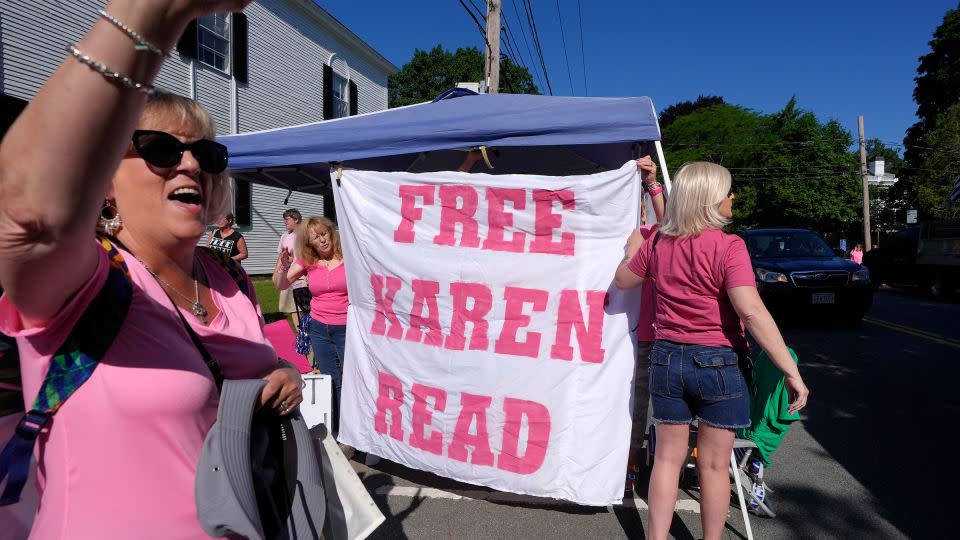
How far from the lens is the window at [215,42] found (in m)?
12.6

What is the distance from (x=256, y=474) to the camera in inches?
46.7

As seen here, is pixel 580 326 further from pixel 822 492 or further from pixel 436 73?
pixel 436 73

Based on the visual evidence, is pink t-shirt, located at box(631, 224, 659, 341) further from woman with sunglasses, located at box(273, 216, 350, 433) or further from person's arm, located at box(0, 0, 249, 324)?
person's arm, located at box(0, 0, 249, 324)

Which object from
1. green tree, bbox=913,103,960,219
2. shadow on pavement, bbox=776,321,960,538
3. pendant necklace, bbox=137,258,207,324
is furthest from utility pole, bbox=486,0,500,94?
green tree, bbox=913,103,960,219

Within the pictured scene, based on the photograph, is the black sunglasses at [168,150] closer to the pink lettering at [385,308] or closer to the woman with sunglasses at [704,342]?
the woman with sunglasses at [704,342]

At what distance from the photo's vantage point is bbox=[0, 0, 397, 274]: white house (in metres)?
9.23

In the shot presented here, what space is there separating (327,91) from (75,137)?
18543 millimetres

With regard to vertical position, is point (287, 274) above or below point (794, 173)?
below

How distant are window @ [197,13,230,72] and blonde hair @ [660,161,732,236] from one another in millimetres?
12949

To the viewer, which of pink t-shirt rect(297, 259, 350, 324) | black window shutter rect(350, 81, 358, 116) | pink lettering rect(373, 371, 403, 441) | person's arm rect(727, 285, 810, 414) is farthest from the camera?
black window shutter rect(350, 81, 358, 116)

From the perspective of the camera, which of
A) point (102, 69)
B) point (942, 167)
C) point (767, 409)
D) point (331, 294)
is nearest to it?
point (102, 69)

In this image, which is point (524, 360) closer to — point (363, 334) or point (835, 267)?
point (363, 334)

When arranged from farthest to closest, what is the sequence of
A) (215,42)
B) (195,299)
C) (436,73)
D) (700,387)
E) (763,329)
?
(436,73) → (215,42) → (700,387) → (763,329) → (195,299)

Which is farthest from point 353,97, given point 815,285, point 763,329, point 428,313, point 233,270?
point 233,270
